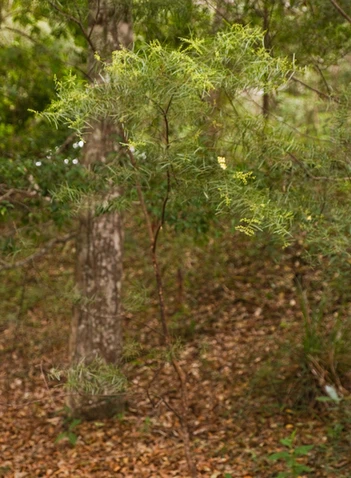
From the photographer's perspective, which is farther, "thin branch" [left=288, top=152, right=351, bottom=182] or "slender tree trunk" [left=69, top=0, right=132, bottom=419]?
"slender tree trunk" [left=69, top=0, right=132, bottom=419]

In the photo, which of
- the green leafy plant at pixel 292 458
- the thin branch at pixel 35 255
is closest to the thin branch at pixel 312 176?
the green leafy plant at pixel 292 458

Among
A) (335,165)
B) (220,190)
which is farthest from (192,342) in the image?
(220,190)

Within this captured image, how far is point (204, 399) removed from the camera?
5.91 m

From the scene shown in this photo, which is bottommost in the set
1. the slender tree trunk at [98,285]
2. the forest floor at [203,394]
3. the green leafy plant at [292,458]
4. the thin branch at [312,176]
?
the forest floor at [203,394]

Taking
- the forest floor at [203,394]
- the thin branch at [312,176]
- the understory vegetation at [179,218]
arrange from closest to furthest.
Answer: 1. the understory vegetation at [179,218]
2. the thin branch at [312,176]
3. the forest floor at [203,394]

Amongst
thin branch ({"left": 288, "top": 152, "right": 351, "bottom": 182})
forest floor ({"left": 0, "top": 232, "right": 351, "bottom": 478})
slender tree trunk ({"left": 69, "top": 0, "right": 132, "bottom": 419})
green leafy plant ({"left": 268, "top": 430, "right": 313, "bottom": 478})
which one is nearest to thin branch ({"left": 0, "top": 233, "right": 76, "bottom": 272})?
slender tree trunk ({"left": 69, "top": 0, "right": 132, "bottom": 419})

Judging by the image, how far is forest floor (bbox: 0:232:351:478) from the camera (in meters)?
4.91

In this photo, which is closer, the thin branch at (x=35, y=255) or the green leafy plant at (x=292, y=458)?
the green leafy plant at (x=292, y=458)

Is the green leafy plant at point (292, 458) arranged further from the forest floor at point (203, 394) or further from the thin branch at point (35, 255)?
the thin branch at point (35, 255)

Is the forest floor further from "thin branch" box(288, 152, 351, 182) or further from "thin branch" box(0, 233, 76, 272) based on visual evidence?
"thin branch" box(288, 152, 351, 182)

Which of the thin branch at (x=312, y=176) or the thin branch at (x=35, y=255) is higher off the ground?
the thin branch at (x=312, y=176)

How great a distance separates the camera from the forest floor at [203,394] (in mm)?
4906

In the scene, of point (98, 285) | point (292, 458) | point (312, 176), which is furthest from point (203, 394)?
point (312, 176)

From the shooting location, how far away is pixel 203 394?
236 inches
